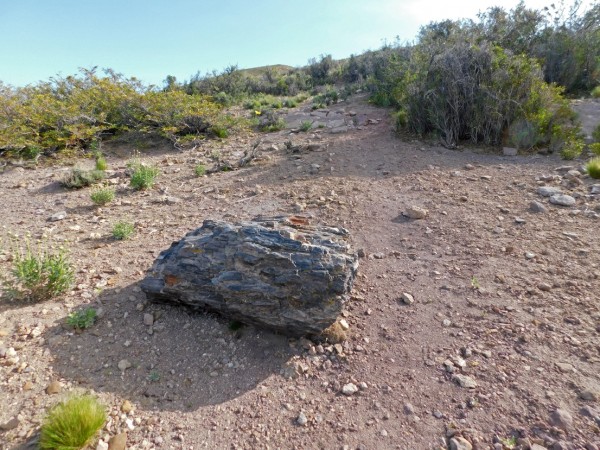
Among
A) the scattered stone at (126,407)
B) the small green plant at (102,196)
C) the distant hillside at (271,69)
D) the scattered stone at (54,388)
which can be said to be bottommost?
Answer: the scattered stone at (126,407)

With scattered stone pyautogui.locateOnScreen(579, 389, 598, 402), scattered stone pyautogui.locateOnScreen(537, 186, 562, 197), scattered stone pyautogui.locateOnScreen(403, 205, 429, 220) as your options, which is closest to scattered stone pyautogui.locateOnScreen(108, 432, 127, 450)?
scattered stone pyautogui.locateOnScreen(579, 389, 598, 402)

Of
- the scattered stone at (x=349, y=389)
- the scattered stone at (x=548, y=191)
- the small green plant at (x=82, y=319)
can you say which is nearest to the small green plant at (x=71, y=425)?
the small green plant at (x=82, y=319)

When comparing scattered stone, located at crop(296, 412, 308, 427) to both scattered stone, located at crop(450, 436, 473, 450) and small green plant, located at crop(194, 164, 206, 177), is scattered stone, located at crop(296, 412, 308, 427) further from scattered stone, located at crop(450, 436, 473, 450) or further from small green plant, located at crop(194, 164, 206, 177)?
small green plant, located at crop(194, 164, 206, 177)

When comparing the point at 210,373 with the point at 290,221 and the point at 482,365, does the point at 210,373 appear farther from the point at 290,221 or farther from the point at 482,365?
the point at 482,365

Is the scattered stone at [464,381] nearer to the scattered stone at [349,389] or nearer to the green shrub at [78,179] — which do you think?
the scattered stone at [349,389]

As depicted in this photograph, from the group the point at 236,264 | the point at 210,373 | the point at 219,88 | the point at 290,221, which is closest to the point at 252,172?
the point at 290,221

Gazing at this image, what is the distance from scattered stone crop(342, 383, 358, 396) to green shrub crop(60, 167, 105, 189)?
5.38 meters

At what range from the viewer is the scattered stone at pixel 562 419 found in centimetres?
186

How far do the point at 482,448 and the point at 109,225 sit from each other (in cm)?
441

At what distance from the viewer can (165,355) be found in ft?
8.06

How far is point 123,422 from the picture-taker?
200cm

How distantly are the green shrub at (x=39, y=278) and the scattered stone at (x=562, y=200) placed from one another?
537cm

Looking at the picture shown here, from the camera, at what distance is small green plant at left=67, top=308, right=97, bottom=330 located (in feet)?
8.51

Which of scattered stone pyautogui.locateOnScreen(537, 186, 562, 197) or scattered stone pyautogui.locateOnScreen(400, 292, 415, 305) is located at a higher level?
scattered stone pyautogui.locateOnScreen(537, 186, 562, 197)
